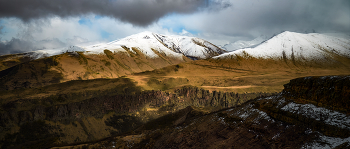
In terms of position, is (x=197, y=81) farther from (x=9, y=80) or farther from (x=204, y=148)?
(x=9, y=80)

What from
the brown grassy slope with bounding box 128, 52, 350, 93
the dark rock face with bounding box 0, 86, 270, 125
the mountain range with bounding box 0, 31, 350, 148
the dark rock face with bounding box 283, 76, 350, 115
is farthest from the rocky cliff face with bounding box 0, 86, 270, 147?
the dark rock face with bounding box 283, 76, 350, 115

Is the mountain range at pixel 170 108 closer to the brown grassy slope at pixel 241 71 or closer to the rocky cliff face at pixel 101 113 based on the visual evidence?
the rocky cliff face at pixel 101 113

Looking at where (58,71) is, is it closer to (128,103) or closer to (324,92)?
(128,103)

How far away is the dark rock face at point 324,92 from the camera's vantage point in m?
15.4

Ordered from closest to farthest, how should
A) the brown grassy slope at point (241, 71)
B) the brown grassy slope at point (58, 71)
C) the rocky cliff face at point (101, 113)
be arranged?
1. the rocky cliff face at point (101, 113)
2. the brown grassy slope at point (58, 71)
3. the brown grassy slope at point (241, 71)

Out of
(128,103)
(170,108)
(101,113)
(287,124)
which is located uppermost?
(287,124)

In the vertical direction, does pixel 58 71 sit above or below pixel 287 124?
above

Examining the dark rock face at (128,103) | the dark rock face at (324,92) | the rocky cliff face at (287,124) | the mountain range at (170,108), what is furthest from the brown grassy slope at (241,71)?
the dark rock face at (324,92)

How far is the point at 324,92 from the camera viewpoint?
17.2 meters

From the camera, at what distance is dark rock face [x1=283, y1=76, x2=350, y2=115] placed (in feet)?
50.4

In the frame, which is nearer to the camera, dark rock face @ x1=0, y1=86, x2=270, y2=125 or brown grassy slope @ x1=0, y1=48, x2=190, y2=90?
dark rock face @ x1=0, y1=86, x2=270, y2=125

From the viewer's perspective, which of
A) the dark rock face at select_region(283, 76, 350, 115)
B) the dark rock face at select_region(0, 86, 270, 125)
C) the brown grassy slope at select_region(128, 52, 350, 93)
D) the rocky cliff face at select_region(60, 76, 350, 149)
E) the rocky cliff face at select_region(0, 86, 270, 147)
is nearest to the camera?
the rocky cliff face at select_region(60, 76, 350, 149)

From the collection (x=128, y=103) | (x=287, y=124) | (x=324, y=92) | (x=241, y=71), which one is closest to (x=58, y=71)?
(x=128, y=103)

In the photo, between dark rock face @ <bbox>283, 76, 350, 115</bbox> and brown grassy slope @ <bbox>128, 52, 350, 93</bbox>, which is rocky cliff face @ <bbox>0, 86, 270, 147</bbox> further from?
dark rock face @ <bbox>283, 76, 350, 115</bbox>
